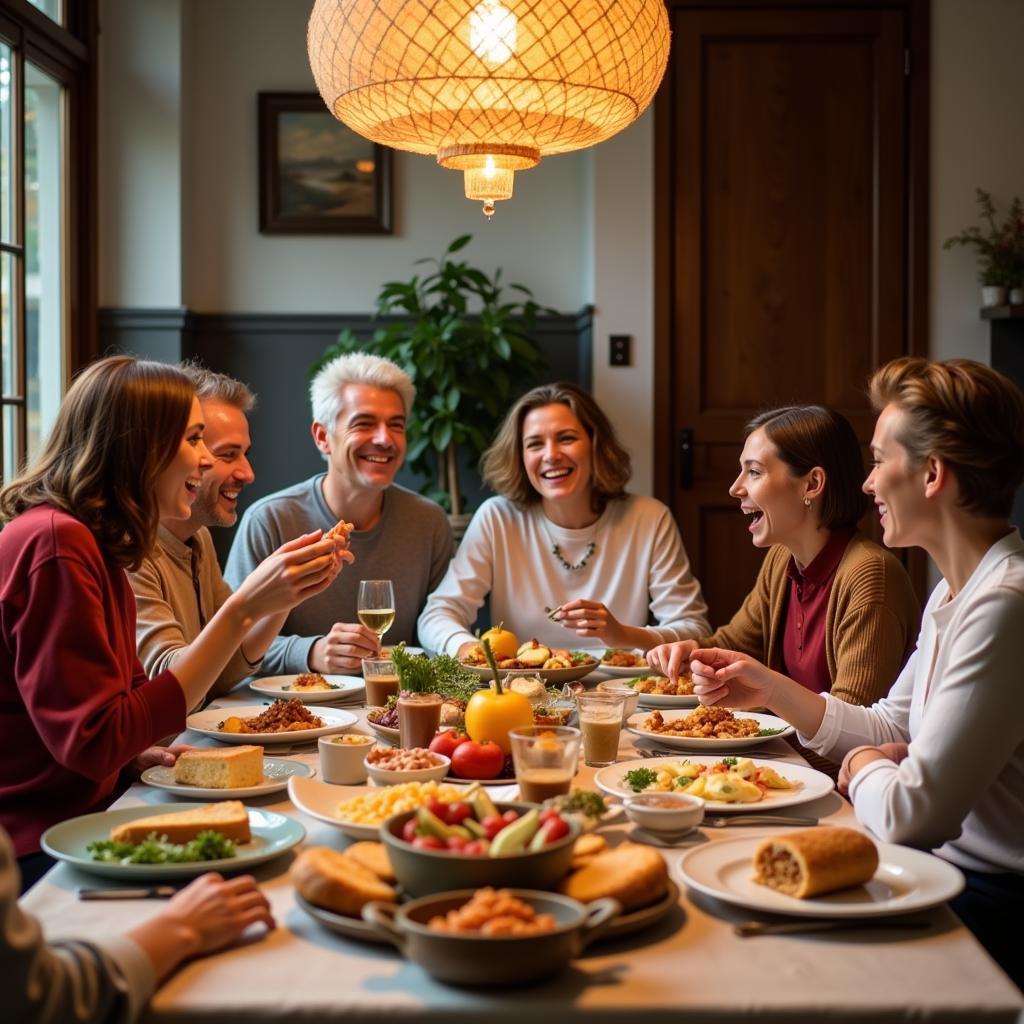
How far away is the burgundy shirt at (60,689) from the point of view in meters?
1.75

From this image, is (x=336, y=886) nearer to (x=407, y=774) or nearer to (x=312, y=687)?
(x=407, y=774)

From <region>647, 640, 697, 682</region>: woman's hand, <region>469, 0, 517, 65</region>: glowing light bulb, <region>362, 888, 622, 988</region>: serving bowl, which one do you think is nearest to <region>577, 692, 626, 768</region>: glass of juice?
<region>647, 640, 697, 682</region>: woman's hand

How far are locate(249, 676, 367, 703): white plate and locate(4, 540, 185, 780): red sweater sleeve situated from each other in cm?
65

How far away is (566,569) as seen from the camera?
3.46 meters

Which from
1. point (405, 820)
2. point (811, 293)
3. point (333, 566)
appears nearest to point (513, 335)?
point (811, 293)

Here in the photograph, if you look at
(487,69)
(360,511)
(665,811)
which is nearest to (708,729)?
(665,811)

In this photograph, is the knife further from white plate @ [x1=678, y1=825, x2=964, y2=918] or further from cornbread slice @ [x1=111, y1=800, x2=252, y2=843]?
white plate @ [x1=678, y1=825, x2=964, y2=918]

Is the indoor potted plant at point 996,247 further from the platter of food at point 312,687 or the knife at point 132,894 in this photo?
the knife at point 132,894

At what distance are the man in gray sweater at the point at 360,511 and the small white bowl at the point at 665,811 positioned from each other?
5.81 ft

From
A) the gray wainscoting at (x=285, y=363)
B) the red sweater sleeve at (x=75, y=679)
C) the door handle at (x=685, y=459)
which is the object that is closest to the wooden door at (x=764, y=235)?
the door handle at (x=685, y=459)

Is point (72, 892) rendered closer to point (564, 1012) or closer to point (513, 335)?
point (564, 1012)

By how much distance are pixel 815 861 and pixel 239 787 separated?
2.73 feet

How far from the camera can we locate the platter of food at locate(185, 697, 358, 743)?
6.86ft

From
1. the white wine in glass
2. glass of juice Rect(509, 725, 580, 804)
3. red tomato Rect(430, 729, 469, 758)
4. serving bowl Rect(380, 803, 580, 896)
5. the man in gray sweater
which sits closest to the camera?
serving bowl Rect(380, 803, 580, 896)
